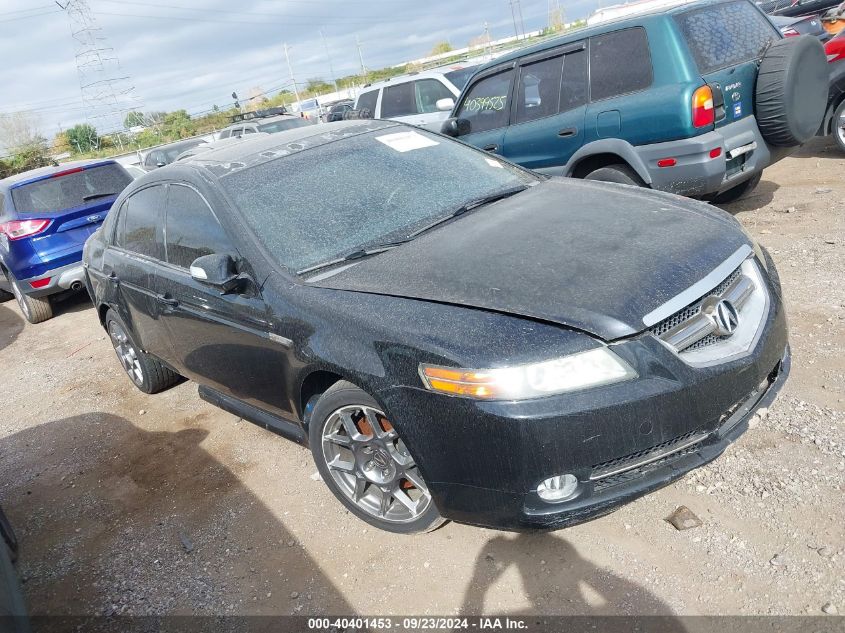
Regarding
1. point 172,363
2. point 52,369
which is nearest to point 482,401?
point 172,363

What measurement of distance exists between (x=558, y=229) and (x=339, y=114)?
1149cm

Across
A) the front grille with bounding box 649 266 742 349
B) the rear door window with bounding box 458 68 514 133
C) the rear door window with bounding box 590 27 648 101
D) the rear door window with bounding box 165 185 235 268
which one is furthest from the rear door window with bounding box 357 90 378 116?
the front grille with bounding box 649 266 742 349

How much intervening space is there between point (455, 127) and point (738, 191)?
2.92 meters

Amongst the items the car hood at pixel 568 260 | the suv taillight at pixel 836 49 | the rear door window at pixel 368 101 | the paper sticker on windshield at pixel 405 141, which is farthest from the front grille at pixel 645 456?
the rear door window at pixel 368 101

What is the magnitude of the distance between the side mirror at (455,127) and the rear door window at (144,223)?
273cm

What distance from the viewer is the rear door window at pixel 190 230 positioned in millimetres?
3196

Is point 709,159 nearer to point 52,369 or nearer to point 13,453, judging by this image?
point 13,453

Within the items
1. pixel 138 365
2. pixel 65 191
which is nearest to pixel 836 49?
pixel 138 365

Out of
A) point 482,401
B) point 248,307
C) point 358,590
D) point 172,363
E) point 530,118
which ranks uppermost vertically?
point 530,118

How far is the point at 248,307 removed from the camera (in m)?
A: 3.02

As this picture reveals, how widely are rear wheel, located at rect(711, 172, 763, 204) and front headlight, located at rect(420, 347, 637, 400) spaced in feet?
15.7

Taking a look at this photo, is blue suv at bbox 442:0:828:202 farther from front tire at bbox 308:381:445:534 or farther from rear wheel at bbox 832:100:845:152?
front tire at bbox 308:381:445:534

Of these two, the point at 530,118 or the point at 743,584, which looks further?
the point at 530,118

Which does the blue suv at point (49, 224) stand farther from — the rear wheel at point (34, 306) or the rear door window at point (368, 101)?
the rear door window at point (368, 101)
